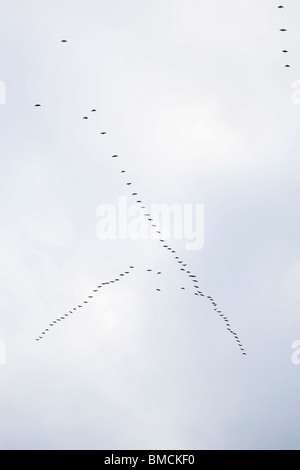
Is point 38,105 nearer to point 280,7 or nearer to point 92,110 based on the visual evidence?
point 92,110

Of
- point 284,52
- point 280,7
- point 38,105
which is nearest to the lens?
point 280,7
